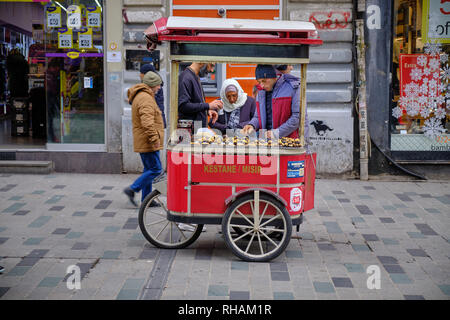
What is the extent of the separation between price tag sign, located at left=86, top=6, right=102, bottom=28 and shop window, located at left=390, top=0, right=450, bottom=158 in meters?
4.73

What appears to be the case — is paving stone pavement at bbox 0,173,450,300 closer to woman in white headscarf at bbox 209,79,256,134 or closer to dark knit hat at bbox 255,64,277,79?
woman in white headscarf at bbox 209,79,256,134

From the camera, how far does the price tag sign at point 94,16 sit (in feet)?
31.3

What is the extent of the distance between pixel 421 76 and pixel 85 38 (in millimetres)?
5465

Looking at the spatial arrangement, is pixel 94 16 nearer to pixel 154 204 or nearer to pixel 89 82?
pixel 89 82

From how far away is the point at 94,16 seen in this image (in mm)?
9570

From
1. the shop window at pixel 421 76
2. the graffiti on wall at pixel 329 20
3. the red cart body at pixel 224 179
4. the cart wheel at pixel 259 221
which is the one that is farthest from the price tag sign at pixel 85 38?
the cart wheel at pixel 259 221

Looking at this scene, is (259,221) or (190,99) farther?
(190,99)

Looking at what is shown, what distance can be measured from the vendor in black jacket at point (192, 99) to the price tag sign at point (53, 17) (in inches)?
161

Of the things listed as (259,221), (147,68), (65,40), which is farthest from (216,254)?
(65,40)

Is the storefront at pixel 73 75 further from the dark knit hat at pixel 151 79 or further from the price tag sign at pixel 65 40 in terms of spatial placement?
the dark knit hat at pixel 151 79

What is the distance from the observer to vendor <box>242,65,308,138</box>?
586 centimetres

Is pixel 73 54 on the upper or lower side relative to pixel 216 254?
upper
